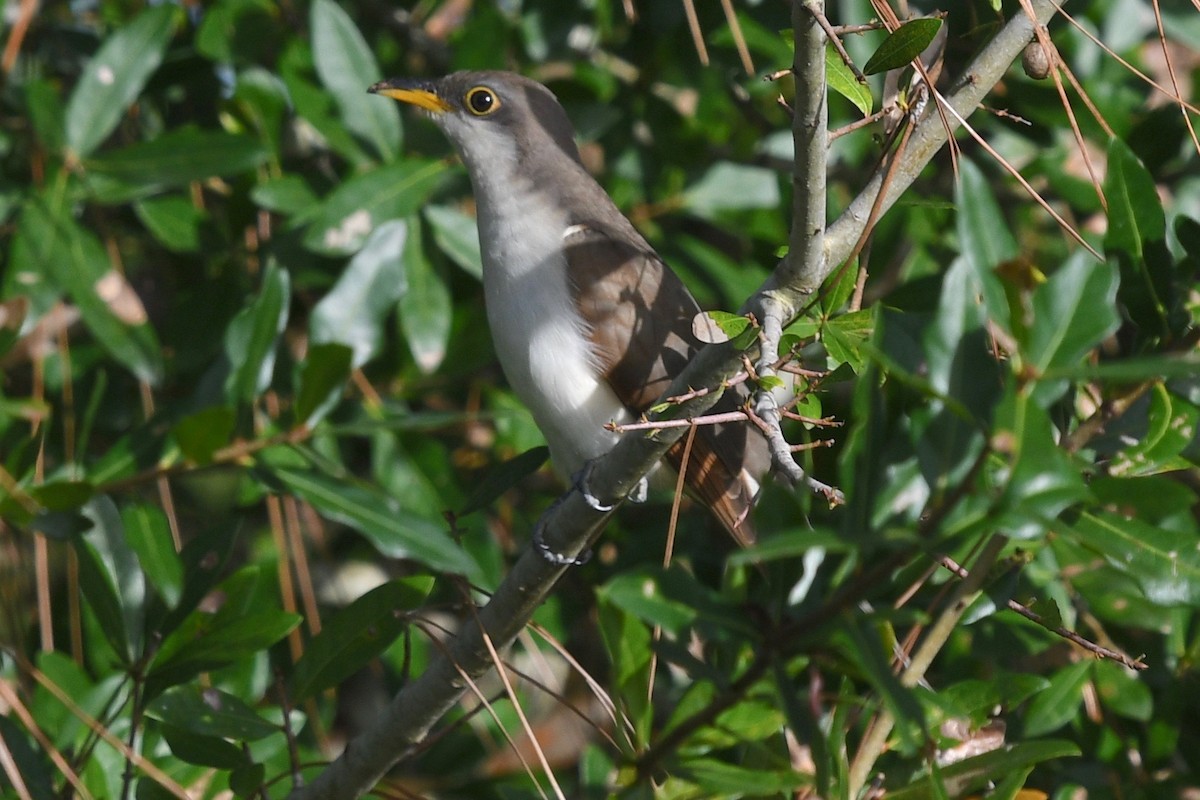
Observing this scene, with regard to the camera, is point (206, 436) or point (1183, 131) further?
point (1183, 131)

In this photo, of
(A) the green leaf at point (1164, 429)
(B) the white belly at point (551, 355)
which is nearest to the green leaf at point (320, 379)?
(B) the white belly at point (551, 355)

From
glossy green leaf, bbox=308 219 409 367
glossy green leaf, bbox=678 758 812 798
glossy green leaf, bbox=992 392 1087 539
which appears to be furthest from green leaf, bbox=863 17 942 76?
glossy green leaf, bbox=308 219 409 367

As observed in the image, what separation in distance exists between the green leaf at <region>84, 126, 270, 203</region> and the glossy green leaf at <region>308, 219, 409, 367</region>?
0.72 meters

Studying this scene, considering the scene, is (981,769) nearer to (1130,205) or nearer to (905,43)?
(1130,205)

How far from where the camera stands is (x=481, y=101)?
4.25 meters

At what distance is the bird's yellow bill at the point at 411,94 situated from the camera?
410cm

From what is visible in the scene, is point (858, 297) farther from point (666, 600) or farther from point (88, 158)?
point (88, 158)

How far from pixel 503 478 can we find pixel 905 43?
139 centimetres

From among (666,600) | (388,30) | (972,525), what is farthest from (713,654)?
(388,30)

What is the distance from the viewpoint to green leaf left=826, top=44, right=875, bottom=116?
212 centimetres

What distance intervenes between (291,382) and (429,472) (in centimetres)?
55

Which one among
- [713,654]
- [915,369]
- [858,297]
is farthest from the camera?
[858,297]

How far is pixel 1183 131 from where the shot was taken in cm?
403

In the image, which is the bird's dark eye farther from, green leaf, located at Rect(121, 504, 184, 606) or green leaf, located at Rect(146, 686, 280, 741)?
green leaf, located at Rect(146, 686, 280, 741)
